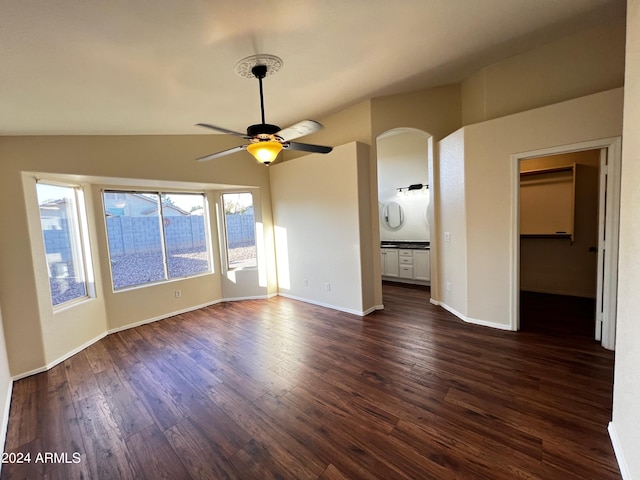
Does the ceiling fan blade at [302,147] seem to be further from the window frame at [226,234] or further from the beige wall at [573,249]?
the beige wall at [573,249]

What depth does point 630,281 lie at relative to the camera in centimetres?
148

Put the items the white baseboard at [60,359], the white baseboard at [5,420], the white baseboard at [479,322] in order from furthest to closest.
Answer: the white baseboard at [479,322], the white baseboard at [60,359], the white baseboard at [5,420]

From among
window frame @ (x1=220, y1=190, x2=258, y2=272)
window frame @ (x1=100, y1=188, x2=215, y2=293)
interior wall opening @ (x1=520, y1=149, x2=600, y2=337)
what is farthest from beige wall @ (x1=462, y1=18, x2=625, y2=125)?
window frame @ (x1=100, y1=188, x2=215, y2=293)

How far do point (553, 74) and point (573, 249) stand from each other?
3.01m

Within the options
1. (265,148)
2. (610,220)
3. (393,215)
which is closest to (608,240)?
(610,220)

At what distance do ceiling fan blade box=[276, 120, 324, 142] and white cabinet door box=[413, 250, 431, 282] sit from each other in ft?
13.4

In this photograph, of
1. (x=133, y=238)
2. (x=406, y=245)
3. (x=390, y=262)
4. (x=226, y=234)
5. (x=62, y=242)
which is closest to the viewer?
(x=62, y=242)

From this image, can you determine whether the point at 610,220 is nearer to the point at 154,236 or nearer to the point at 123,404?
the point at 123,404

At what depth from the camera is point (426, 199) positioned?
596 cm

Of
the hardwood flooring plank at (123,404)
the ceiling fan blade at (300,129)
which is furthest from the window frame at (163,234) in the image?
the ceiling fan blade at (300,129)

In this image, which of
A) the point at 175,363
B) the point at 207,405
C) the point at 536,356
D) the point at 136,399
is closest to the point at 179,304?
the point at 175,363

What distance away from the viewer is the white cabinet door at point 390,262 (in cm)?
596

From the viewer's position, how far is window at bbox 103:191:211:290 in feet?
13.4

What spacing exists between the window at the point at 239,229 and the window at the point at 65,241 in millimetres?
2078
